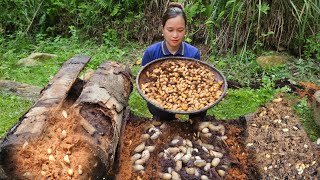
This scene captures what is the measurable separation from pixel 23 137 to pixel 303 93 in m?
3.17

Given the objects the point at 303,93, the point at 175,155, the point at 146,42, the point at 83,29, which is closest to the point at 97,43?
the point at 83,29

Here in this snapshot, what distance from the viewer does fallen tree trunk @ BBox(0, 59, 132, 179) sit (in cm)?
228

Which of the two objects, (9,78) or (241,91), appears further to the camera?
(9,78)

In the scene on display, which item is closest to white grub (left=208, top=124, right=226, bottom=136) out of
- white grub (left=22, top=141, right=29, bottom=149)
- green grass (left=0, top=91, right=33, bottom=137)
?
white grub (left=22, top=141, right=29, bottom=149)

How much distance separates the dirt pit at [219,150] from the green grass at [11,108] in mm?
1350

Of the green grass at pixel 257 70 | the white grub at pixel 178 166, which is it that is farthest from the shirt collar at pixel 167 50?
the green grass at pixel 257 70

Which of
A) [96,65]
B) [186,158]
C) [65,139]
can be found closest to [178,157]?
[186,158]

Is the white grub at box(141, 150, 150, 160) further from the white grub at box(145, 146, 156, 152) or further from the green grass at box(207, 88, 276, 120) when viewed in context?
the green grass at box(207, 88, 276, 120)

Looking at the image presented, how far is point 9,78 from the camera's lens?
197 inches

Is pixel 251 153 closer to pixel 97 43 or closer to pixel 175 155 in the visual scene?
pixel 175 155

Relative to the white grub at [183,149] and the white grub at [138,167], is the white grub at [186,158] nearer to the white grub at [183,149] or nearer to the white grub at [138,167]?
the white grub at [183,149]

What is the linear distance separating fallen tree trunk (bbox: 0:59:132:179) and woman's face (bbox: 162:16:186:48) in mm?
697

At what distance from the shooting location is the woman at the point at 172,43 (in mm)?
3129

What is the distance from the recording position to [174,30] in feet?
10.4
